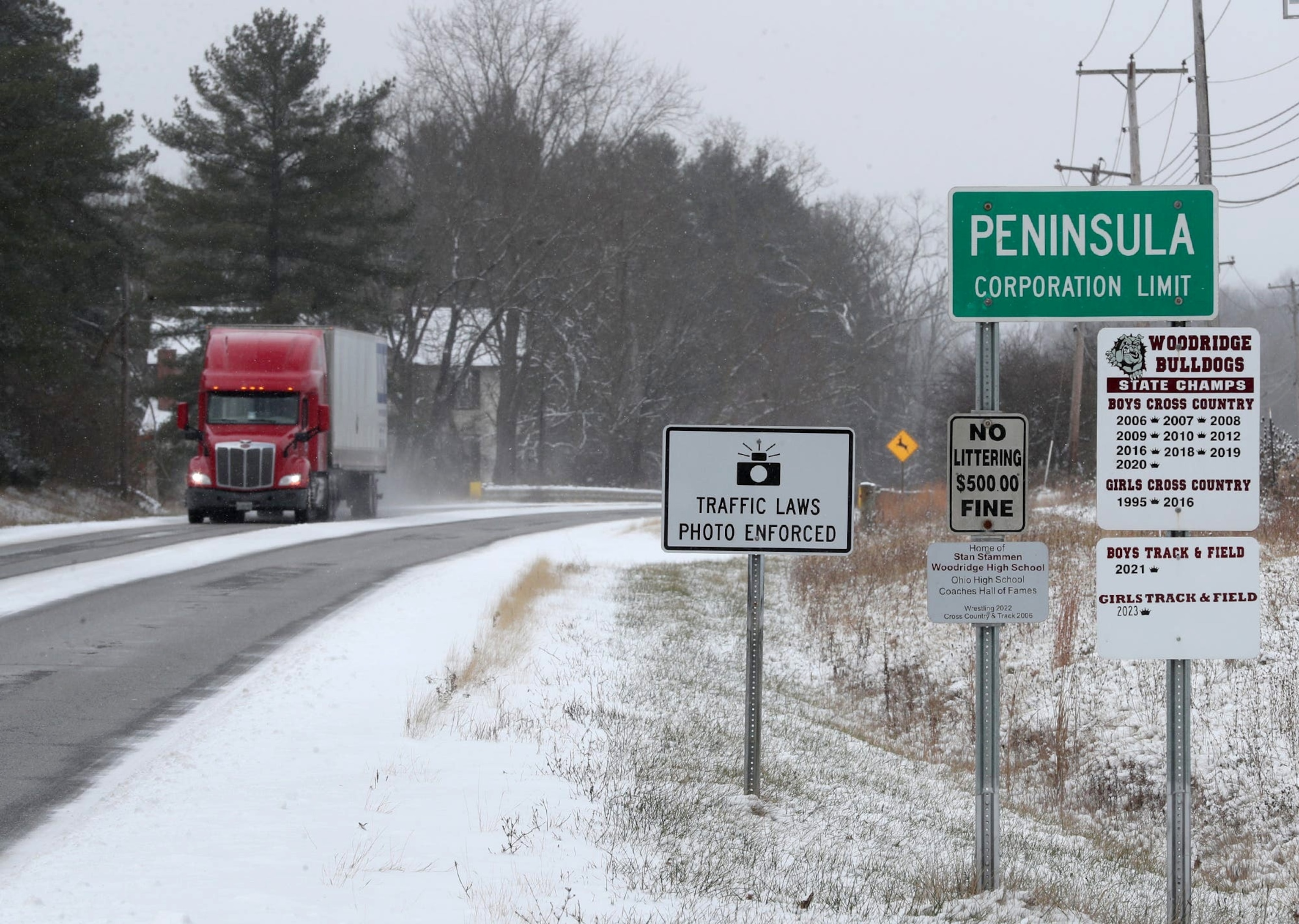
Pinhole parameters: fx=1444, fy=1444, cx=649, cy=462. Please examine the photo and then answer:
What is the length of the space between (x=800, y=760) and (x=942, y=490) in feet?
90.4

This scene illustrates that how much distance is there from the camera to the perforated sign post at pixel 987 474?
582 cm

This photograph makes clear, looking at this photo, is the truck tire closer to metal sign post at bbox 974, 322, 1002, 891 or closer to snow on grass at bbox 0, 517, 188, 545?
snow on grass at bbox 0, 517, 188, 545

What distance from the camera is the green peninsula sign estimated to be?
19.1 ft

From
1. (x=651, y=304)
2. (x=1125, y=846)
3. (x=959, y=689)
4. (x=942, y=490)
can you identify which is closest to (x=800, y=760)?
(x=1125, y=846)

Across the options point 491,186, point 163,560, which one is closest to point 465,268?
point 491,186

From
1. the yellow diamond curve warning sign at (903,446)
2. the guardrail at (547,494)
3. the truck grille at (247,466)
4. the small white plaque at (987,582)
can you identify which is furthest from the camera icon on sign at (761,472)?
the guardrail at (547,494)

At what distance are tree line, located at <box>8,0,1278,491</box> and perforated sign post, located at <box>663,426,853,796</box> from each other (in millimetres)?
31939

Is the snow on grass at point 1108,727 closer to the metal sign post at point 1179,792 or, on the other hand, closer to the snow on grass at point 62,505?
the metal sign post at point 1179,792

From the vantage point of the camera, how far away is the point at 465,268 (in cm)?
5650

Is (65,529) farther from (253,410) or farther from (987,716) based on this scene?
(987,716)

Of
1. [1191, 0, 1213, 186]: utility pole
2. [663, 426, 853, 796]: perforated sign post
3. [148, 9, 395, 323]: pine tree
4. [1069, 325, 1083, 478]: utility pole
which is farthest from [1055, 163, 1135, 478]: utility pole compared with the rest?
[663, 426, 853, 796]: perforated sign post

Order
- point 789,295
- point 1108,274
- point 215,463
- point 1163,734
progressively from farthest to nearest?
point 789,295, point 215,463, point 1163,734, point 1108,274

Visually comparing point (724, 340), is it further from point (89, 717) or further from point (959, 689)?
point (89, 717)

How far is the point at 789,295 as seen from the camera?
7019 cm
